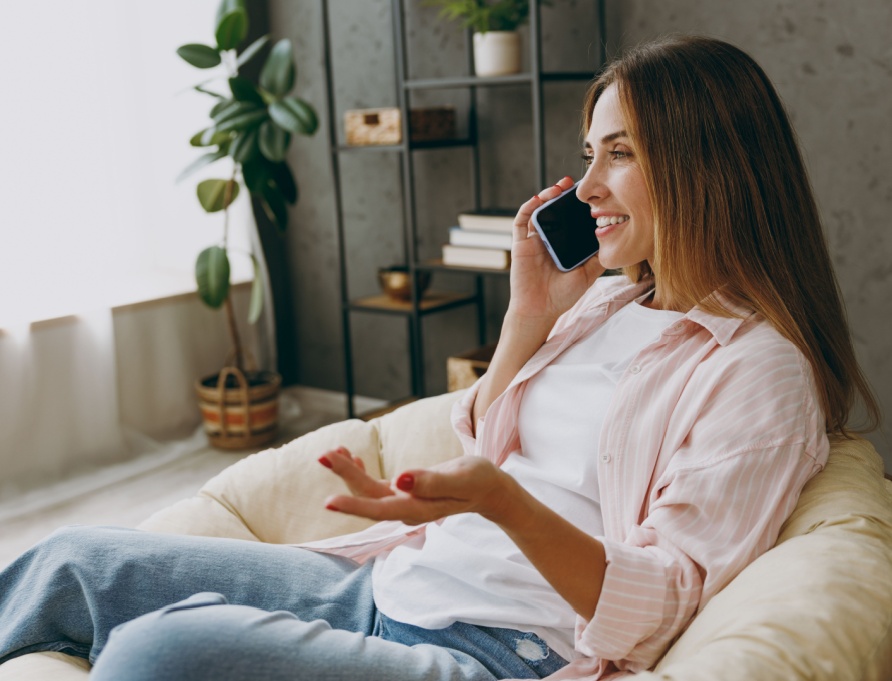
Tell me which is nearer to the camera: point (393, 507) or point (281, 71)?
point (393, 507)

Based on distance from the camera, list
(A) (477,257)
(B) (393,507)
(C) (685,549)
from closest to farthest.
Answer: (B) (393,507) → (C) (685,549) → (A) (477,257)

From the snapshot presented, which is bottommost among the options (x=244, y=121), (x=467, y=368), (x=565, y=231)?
(x=467, y=368)

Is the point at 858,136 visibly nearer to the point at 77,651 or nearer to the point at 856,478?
the point at 856,478

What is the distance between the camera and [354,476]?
911 millimetres

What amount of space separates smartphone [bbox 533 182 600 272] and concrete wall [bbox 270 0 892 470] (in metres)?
1.28

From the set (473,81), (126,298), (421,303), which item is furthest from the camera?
(126,298)

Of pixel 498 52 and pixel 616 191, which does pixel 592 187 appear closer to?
pixel 616 191

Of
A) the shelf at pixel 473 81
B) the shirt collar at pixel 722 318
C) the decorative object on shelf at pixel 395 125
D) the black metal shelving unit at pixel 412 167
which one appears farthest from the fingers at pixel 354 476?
the decorative object on shelf at pixel 395 125

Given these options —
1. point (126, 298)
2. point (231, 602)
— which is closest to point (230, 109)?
point (126, 298)

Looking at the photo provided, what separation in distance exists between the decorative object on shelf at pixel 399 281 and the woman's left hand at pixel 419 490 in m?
2.28

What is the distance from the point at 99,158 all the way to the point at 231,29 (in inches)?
25.0

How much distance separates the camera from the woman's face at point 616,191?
130 cm

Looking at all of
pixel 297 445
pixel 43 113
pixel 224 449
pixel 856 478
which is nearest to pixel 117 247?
pixel 43 113

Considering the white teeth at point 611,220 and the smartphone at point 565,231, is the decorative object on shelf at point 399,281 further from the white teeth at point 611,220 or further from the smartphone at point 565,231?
the white teeth at point 611,220
